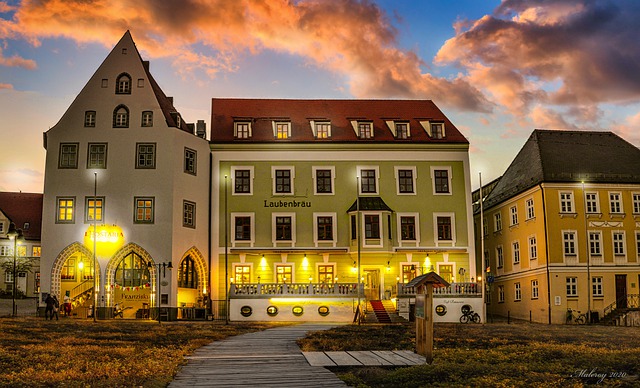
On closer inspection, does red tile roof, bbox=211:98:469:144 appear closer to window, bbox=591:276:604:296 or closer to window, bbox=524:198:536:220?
window, bbox=524:198:536:220

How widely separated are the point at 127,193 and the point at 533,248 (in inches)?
1157

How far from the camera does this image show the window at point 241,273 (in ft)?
177

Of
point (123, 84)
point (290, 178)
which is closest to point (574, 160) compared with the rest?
point (290, 178)

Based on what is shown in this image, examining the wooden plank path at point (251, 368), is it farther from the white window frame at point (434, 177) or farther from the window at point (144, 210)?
the white window frame at point (434, 177)

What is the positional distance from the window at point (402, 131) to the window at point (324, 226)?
8.23 metres

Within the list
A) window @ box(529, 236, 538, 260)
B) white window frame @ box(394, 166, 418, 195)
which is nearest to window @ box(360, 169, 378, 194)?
white window frame @ box(394, 166, 418, 195)

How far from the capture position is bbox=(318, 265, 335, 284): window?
54312mm

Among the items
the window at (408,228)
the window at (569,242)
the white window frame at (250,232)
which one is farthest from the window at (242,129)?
the window at (569,242)

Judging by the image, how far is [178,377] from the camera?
16.2 meters

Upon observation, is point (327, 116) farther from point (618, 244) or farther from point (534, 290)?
point (618, 244)

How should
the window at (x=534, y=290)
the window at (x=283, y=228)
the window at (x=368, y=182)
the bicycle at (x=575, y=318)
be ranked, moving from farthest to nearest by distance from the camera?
the window at (x=368, y=182), the window at (x=283, y=228), the window at (x=534, y=290), the bicycle at (x=575, y=318)

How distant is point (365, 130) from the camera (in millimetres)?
56719

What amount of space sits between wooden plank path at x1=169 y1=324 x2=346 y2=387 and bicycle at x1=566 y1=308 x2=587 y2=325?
32.0m

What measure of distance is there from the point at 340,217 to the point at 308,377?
1537 inches
